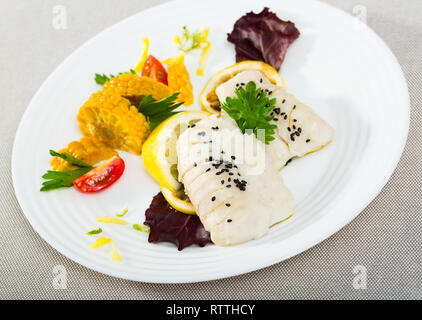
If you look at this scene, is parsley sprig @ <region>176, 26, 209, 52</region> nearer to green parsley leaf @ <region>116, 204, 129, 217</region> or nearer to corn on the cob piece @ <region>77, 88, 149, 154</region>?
corn on the cob piece @ <region>77, 88, 149, 154</region>

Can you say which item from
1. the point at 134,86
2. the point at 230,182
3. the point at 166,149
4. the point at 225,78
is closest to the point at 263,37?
the point at 225,78

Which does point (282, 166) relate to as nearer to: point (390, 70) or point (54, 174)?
point (390, 70)

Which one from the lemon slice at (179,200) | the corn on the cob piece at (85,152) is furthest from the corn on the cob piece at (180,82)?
the lemon slice at (179,200)

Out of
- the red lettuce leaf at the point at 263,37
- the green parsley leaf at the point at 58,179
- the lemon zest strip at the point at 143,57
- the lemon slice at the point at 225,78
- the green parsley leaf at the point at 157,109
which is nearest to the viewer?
the green parsley leaf at the point at 58,179

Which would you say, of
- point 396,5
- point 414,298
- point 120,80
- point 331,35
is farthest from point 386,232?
point 396,5

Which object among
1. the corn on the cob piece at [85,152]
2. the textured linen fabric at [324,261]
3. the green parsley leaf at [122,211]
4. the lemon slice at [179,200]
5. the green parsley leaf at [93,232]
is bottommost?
the textured linen fabric at [324,261]

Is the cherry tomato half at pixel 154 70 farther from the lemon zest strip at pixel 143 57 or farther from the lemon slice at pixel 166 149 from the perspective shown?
the lemon slice at pixel 166 149

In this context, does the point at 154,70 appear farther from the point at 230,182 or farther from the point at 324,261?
the point at 324,261
